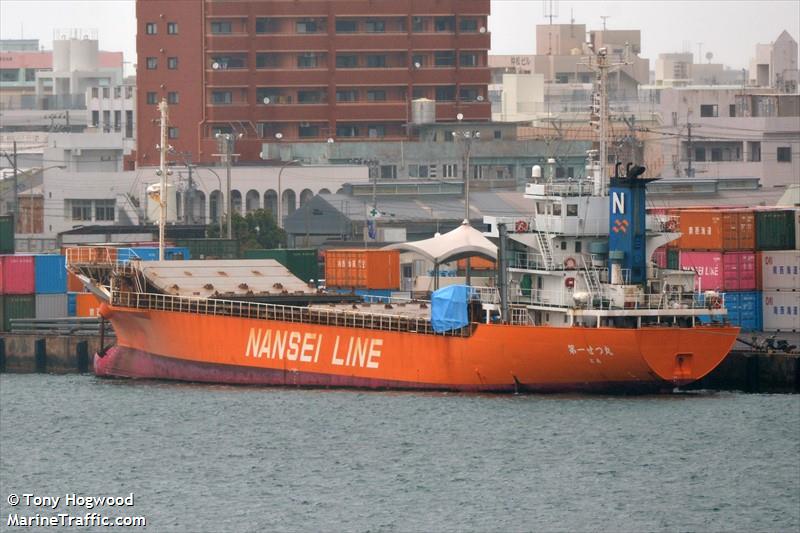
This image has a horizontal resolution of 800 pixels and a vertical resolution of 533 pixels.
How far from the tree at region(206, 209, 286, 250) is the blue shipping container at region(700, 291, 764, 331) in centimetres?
4720

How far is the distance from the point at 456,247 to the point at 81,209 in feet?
233

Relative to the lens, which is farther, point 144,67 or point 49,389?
point 144,67

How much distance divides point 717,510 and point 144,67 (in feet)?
337

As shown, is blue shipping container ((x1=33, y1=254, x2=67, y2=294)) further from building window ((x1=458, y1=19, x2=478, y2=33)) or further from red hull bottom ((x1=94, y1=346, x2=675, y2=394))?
building window ((x1=458, y1=19, x2=478, y2=33))

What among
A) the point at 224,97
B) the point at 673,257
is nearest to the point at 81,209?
the point at 224,97

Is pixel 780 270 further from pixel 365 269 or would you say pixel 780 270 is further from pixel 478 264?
pixel 478 264

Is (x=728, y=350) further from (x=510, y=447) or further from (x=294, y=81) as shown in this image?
(x=294, y=81)

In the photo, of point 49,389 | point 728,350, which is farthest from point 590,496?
point 49,389

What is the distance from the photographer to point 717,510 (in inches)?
2200

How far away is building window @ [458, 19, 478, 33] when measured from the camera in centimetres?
15638

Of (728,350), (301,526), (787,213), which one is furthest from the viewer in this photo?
(787,213)

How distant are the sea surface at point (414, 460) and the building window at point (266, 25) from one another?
79688 millimetres

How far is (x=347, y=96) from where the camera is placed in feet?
513

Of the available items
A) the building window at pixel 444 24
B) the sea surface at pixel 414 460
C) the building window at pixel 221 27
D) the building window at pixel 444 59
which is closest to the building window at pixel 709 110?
the building window at pixel 444 59
